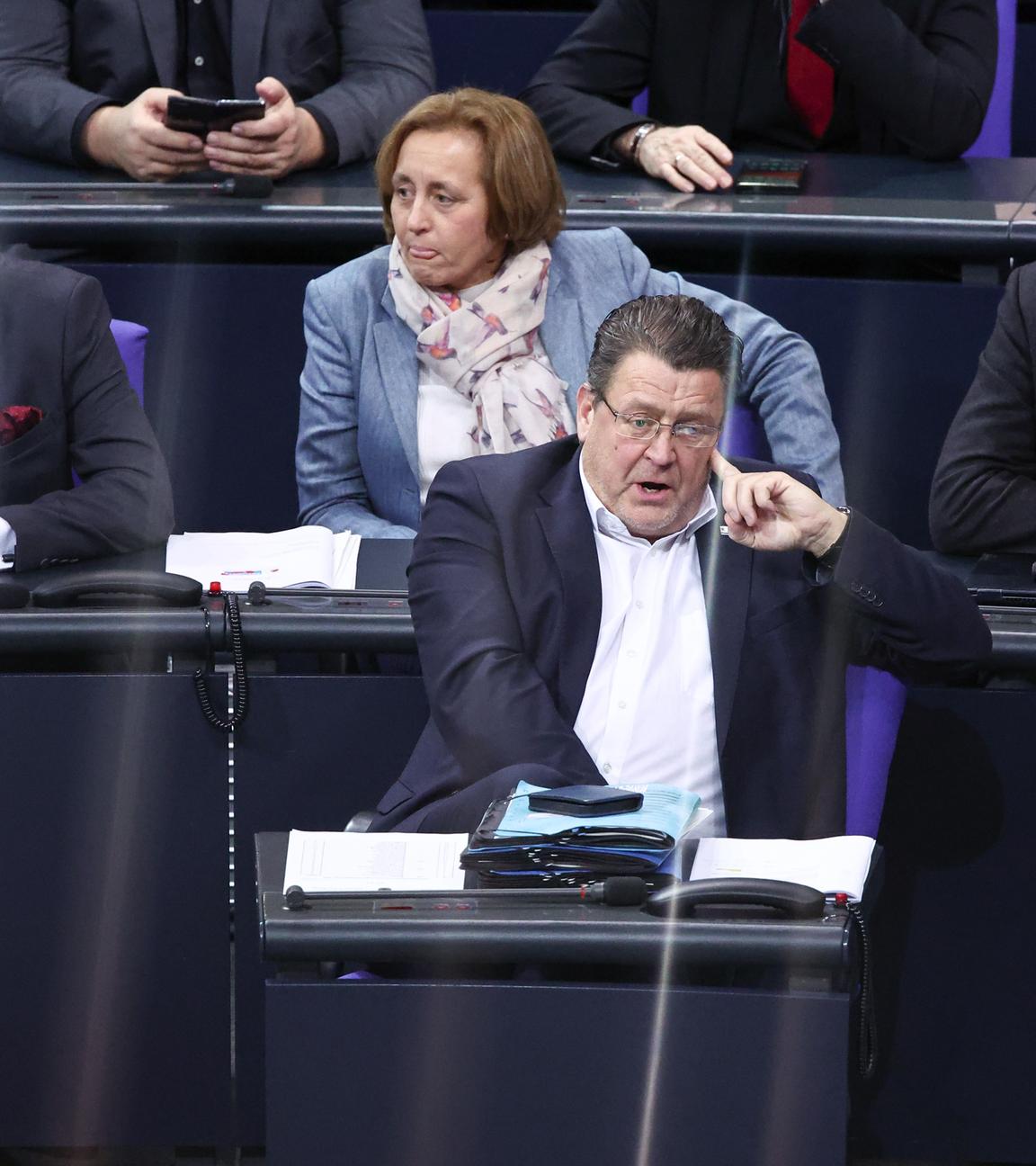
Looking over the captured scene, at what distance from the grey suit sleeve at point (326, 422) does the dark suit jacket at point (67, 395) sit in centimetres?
28

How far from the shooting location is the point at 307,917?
5.10ft

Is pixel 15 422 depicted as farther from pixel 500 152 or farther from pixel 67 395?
pixel 500 152

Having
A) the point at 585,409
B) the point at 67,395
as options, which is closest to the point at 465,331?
the point at 67,395

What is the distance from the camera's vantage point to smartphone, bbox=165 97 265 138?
3.21 metres

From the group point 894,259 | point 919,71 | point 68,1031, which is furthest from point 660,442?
point 919,71

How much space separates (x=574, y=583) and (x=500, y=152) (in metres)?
0.95

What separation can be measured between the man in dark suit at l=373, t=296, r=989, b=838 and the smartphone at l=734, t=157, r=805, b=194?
1168mm

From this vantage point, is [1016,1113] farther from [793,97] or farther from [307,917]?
[793,97]

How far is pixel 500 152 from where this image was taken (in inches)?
113

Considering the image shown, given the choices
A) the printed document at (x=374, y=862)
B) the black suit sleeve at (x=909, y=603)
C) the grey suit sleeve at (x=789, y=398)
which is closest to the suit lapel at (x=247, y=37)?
the grey suit sleeve at (x=789, y=398)

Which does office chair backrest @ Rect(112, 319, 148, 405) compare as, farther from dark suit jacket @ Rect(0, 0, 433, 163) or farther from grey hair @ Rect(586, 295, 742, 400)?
grey hair @ Rect(586, 295, 742, 400)

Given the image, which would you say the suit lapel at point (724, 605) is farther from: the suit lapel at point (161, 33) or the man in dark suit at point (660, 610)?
the suit lapel at point (161, 33)

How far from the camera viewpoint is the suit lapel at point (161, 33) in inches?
136

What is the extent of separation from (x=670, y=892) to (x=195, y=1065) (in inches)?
36.1
